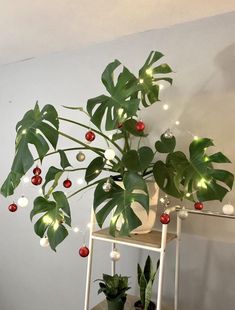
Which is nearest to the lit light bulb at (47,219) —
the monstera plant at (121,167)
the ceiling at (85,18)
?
the monstera plant at (121,167)

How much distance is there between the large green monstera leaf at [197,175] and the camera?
43.5 inches

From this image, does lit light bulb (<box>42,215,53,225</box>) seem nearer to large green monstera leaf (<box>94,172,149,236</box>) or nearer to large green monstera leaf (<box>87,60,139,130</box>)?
large green monstera leaf (<box>94,172,149,236</box>)

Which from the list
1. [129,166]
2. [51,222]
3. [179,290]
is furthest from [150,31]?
[179,290]

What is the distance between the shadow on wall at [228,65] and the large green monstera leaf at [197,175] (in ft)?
1.48

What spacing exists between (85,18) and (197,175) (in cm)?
99

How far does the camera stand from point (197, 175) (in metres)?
1.10

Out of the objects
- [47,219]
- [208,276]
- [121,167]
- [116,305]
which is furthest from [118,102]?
[208,276]

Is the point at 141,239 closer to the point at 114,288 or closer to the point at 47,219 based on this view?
the point at 114,288

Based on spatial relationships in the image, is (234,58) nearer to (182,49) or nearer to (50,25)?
(182,49)

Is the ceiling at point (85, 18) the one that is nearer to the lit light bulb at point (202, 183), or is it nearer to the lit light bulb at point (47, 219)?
the lit light bulb at point (202, 183)

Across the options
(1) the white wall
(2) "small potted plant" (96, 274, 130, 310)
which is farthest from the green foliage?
(1) the white wall

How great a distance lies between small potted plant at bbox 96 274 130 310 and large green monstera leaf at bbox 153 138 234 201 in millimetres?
478

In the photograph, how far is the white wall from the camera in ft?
4.71

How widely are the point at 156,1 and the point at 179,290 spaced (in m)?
1.34
